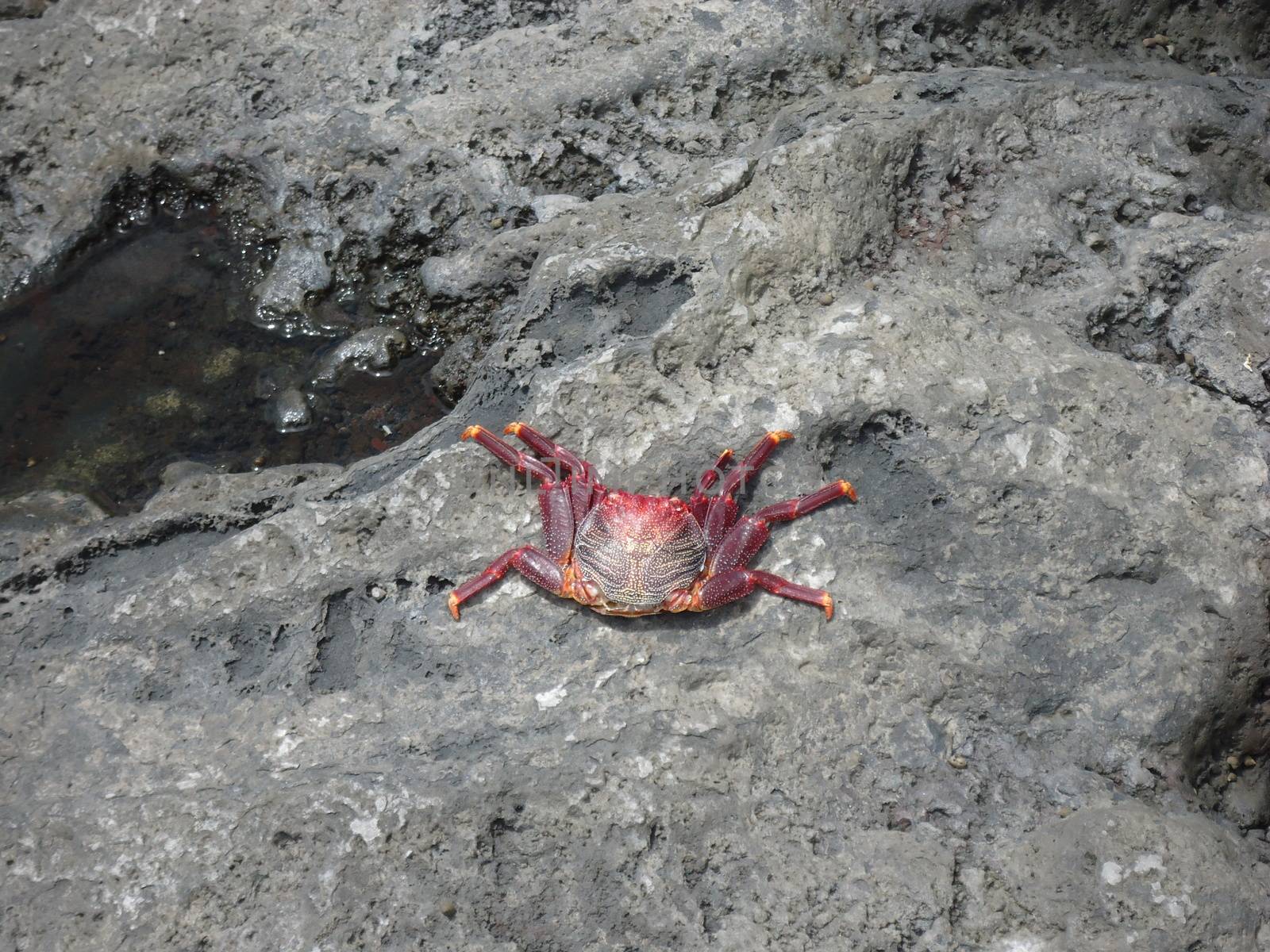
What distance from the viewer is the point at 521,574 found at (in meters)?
3.37

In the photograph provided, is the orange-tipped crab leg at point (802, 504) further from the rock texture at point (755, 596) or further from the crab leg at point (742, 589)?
the crab leg at point (742, 589)

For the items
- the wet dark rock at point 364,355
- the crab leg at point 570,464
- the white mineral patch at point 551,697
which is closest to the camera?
the white mineral patch at point 551,697

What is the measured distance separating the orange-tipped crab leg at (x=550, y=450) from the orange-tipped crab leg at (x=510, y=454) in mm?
55

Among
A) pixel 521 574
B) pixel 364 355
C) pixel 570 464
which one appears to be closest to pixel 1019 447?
pixel 570 464

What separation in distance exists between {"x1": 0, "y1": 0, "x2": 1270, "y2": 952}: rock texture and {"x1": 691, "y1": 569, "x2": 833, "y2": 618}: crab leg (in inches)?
2.8

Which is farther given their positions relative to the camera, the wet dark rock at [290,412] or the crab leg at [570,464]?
the wet dark rock at [290,412]

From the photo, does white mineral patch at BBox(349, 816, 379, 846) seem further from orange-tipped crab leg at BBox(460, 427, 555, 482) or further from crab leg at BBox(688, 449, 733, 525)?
crab leg at BBox(688, 449, 733, 525)

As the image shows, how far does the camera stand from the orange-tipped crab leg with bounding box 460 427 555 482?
3.49m

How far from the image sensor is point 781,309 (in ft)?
12.6

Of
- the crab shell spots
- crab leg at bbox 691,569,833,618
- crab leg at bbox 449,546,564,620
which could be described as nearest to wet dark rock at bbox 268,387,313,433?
crab leg at bbox 449,546,564,620

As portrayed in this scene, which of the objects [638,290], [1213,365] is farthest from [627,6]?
[1213,365]

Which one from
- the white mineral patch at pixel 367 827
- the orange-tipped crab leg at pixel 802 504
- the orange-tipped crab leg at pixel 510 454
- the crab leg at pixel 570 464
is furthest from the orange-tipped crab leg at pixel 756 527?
the white mineral patch at pixel 367 827

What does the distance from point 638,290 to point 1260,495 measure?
2240mm

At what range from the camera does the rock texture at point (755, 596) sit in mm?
2898
